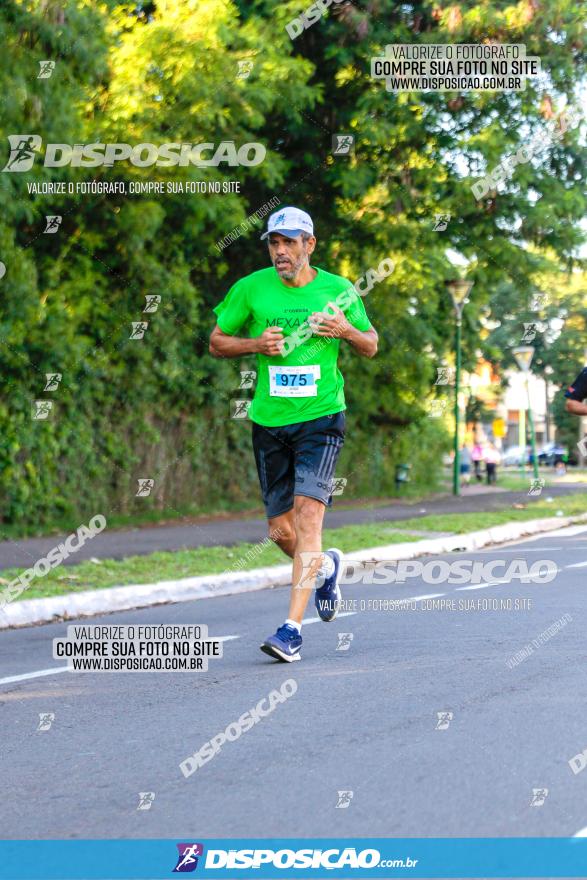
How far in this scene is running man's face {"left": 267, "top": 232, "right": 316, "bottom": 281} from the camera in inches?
268

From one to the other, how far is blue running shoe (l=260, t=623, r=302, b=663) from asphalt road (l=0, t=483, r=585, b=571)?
5973 millimetres

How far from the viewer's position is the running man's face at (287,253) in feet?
22.3

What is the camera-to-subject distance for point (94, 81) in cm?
1530

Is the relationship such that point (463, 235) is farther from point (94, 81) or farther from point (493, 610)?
point (493, 610)

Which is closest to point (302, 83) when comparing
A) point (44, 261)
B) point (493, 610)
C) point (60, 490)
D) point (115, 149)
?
→ point (115, 149)

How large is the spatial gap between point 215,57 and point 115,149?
5.27ft
